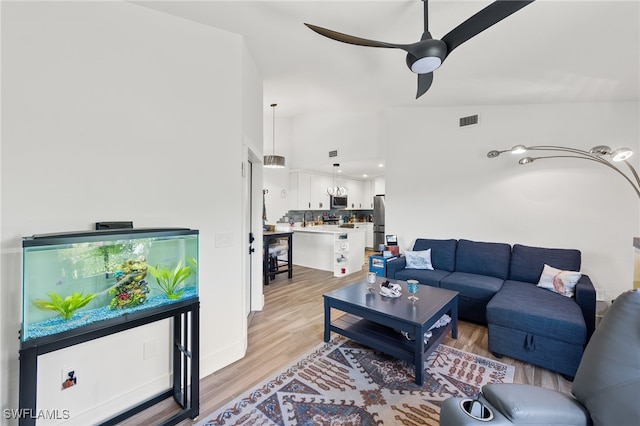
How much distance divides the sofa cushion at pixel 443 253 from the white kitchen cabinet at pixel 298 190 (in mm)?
3423

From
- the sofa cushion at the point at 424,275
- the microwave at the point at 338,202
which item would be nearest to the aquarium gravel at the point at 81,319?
the sofa cushion at the point at 424,275

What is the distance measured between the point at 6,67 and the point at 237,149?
1.38m

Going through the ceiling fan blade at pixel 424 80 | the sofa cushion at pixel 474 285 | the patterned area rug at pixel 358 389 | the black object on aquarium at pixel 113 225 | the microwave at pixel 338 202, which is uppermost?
the ceiling fan blade at pixel 424 80

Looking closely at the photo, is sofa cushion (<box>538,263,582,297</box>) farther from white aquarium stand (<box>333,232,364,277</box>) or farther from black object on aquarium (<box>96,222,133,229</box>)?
black object on aquarium (<box>96,222,133,229</box>)

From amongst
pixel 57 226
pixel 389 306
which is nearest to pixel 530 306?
pixel 389 306

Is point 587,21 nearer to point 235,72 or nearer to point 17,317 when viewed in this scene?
point 235,72

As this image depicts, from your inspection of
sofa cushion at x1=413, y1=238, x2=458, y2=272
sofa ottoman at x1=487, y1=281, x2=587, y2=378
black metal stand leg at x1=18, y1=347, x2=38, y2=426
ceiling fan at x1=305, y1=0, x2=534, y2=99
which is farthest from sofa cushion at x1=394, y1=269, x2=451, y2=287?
black metal stand leg at x1=18, y1=347, x2=38, y2=426

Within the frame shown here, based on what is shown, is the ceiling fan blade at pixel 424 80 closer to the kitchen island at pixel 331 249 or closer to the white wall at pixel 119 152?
the white wall at pixel 119 152

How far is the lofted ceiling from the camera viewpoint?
2.00m

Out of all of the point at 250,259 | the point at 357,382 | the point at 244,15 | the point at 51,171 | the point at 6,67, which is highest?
the point at 244,15

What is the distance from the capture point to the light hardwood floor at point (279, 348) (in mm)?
1961

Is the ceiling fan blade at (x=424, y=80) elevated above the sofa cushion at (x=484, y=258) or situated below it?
above

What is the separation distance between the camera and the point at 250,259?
3.44m

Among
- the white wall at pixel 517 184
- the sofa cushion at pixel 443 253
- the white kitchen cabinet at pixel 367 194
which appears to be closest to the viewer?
the white wall at pixel 517 184
